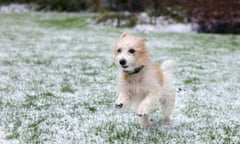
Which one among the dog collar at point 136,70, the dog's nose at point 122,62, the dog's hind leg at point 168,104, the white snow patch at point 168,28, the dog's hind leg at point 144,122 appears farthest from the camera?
the white snow patch at point 168,28

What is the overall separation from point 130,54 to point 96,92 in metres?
2.58

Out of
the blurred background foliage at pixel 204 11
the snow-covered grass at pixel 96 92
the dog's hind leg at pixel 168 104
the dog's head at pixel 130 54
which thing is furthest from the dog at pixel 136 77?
the blurred background foliage at pixel 204 11

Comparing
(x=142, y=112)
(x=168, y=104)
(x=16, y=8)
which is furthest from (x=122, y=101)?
(x=16, y=8)

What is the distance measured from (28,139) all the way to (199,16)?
12911mm

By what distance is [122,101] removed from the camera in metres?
3.95

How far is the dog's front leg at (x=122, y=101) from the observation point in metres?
3.90

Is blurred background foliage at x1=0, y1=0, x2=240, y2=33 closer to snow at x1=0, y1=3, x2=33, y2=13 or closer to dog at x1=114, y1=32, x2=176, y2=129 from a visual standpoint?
snow at x1=0, y1=3, x2=33, y2=13

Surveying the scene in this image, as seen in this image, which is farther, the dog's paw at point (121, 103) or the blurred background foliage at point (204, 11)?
the blurred background foliage at point (204, 11)

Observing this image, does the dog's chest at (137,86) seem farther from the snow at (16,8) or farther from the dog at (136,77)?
the snow at (16,8)

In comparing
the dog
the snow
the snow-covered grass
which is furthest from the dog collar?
the snow

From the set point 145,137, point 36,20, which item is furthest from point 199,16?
point 145,137

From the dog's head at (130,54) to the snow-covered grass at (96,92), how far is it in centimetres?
74

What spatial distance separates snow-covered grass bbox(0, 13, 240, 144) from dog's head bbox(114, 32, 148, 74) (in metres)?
0.74

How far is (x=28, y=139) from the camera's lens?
4125 mm
